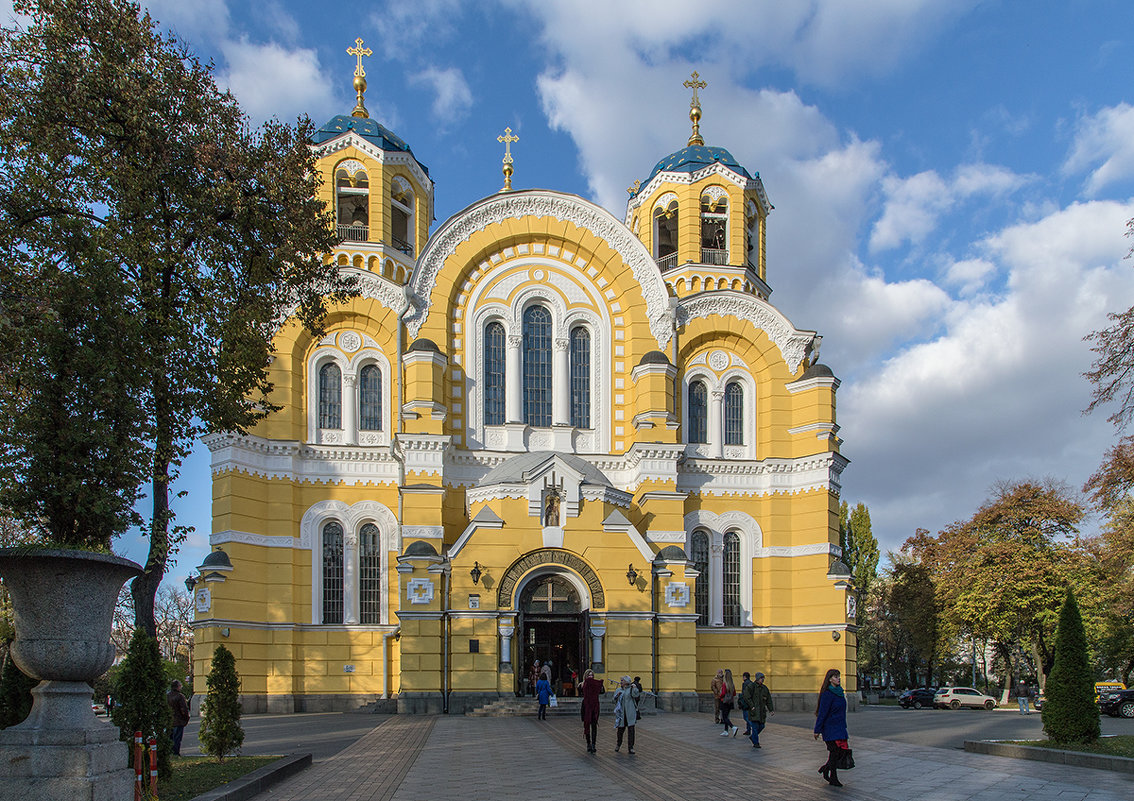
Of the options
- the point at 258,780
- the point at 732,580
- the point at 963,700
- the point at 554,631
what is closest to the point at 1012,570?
the point at 963,700

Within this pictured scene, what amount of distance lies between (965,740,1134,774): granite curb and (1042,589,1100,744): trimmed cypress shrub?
0.66 metres

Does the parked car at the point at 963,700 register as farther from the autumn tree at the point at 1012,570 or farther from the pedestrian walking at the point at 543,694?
the pedestrian walking at the point at 543,694

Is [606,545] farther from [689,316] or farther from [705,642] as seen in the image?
[689,316]

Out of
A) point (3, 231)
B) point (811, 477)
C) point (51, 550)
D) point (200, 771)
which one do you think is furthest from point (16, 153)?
point (811, 477)

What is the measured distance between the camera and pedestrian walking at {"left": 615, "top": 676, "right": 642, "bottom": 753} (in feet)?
61.0

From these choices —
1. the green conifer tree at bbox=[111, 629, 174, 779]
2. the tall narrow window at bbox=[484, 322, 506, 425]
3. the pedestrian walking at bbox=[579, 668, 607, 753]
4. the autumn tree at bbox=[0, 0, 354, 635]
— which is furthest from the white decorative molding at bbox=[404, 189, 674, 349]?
the green conifer tree at bbox=[111, 629, 174, 779]

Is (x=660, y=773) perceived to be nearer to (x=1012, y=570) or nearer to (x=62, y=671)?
(x=62, y=671)

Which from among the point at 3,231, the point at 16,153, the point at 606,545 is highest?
the point at 16,153

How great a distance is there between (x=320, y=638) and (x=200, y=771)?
56.7 ft

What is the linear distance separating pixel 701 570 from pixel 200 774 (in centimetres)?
2250

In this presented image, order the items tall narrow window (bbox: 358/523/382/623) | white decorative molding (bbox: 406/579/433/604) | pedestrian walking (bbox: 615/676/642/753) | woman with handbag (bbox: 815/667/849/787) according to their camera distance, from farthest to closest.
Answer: tall narrow window (bbox: 358/523/382/623) → white decorative molding (bbox: 406/579/433/604) → pedestrian walking (bbox: 615/676/642/753) → woman with handbag (bbox: 815/667/849/787)

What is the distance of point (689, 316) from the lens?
36.2 m

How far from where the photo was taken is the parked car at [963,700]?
46.9m

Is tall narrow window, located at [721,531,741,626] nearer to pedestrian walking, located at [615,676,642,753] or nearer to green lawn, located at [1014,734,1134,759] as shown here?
green lawn, located at [1014,734,1134,759]
